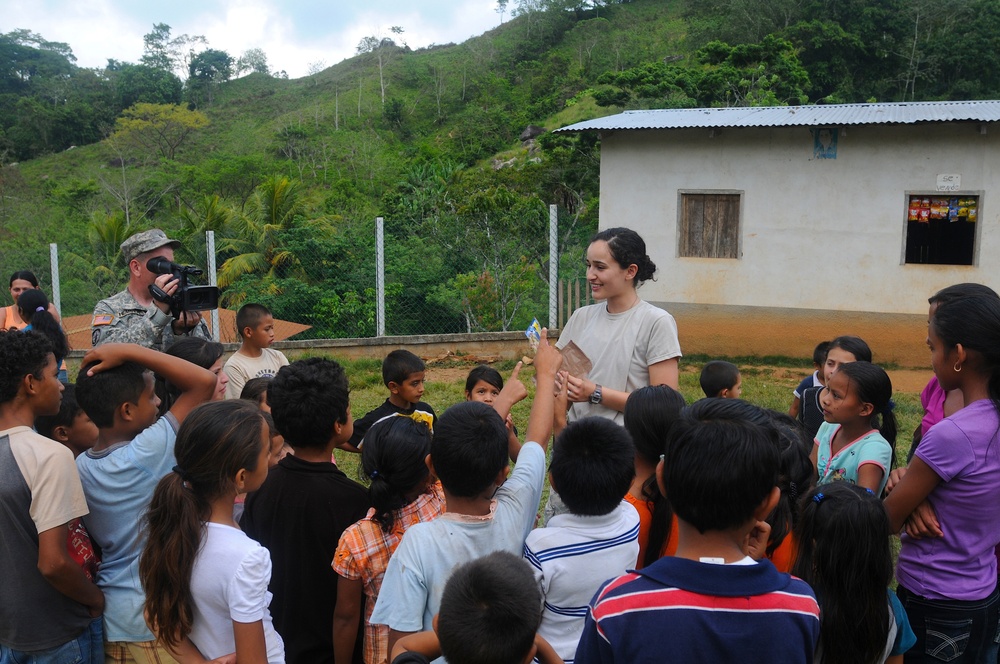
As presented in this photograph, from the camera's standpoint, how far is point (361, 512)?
230 centimetres

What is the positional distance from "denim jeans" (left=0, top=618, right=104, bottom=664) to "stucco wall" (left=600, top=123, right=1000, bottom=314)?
947cm

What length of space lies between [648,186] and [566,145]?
9.54 metres

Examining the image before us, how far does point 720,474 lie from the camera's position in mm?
1425

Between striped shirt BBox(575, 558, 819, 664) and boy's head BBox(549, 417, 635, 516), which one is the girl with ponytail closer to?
boy's head BBox(549, 417, 635, 516)

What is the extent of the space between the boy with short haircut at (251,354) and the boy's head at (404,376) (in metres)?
0.84

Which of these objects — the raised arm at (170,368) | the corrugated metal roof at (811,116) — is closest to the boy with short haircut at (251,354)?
the raised arm at (170,368)

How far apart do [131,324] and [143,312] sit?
9 centimetres

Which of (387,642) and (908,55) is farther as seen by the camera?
(908,55)

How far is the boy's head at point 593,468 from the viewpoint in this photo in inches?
76.2

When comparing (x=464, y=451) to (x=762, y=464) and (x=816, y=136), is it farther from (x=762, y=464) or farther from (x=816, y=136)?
(x=816, y=136)

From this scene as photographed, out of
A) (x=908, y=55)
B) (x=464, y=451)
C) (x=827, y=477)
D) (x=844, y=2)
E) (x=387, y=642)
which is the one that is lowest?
(x=387, y=642)

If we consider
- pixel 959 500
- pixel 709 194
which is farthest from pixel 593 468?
pixel 709 194

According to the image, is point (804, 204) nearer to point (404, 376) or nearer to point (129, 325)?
point (404, 376)

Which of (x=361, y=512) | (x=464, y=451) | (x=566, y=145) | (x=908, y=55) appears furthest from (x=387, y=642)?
(x=908, y=55)
